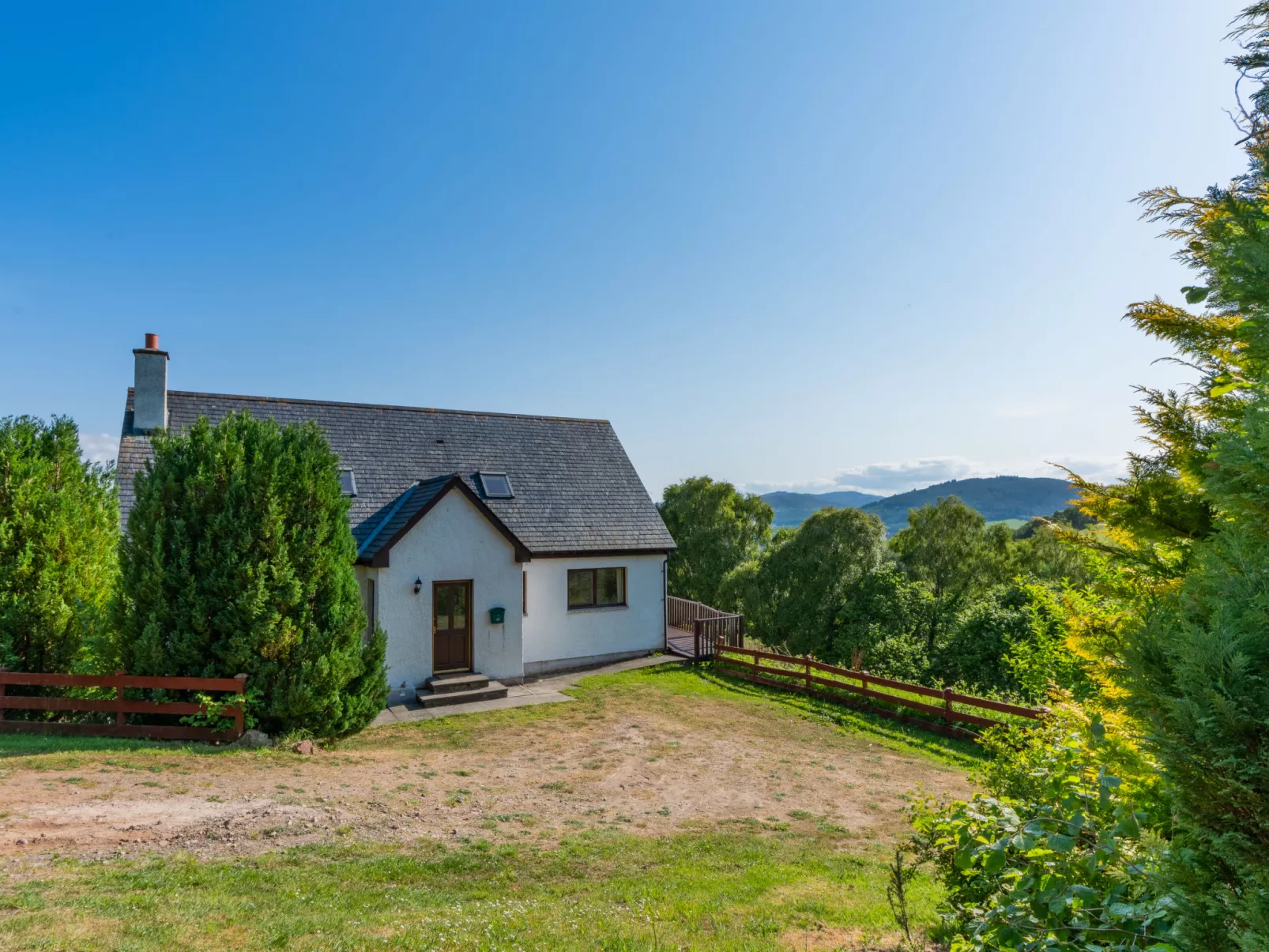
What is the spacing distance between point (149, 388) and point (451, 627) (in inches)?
381

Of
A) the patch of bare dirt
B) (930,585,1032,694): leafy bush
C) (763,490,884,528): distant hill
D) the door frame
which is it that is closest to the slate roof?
the door frame

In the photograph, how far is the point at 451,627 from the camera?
1622 centimetres

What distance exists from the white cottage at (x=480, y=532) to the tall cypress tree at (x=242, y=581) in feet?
8.19

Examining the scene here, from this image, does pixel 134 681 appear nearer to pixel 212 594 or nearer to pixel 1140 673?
pixel 212 594

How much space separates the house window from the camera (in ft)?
63.0

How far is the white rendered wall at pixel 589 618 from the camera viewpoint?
18.3 m

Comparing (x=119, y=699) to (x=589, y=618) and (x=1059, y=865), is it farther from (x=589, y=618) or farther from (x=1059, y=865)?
(x=1059, y=865)

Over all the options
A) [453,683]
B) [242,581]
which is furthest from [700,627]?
[242,581]

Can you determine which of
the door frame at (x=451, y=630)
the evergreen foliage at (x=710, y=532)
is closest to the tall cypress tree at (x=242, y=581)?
the door frame at (x=451, y=630)

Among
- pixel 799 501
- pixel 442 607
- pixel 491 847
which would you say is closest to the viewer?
pixel 491 847

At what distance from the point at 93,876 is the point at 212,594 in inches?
232

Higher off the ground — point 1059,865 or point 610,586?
point 610,586

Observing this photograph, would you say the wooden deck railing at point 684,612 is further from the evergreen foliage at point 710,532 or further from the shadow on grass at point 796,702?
the evergreen foliage at point 710,532

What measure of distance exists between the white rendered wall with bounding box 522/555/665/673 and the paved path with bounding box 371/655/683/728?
66 centimetres
